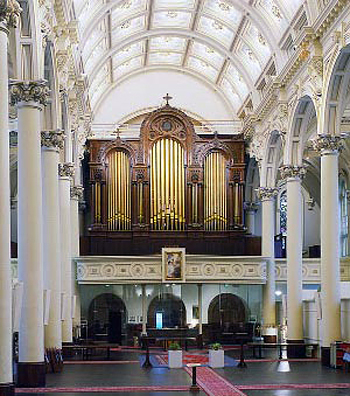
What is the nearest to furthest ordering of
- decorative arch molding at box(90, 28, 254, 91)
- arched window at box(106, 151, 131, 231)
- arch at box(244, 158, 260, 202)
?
1. decorative arch molding at box(90, 28, 254, 91)
2. arched window at box(106, 151, 131, 231)
3. arch at box(244, 158, 260, 202)

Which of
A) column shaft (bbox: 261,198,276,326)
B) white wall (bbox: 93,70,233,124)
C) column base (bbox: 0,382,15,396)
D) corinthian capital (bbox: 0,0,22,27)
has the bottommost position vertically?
column base (bbox: 0,382,15,396)

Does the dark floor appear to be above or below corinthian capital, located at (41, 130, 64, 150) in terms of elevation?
below

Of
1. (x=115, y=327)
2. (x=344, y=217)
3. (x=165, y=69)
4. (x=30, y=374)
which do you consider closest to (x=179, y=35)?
(x=165, y=69)

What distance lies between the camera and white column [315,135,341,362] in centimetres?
2578

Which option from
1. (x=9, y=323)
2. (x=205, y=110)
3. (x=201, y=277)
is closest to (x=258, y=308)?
(x=201, y=277)

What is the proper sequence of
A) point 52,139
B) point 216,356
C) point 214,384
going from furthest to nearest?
point 216,356 < point 52,139 < point 214,384

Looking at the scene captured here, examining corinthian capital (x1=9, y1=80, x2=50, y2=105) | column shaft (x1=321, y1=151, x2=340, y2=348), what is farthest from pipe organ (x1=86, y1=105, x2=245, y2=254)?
corinthian capital (x1=9, y1=80, x2=50, y2=105)

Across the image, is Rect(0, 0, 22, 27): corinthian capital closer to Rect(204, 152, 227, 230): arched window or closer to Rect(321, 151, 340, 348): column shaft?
Rect(321, 151, 340, 348): column shaft

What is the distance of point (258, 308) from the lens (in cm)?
3803

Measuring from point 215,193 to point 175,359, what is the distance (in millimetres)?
14257

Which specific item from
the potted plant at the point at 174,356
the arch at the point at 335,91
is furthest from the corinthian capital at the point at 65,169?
the arch at the point at 335,91

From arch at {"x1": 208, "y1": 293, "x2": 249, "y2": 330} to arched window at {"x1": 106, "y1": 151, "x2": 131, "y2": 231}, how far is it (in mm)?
5185

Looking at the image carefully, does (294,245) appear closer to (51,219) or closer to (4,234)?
(51,219)

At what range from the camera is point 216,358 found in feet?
85.2
